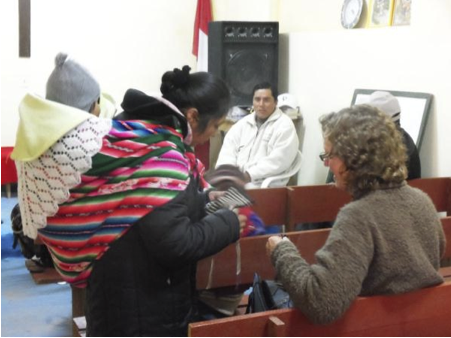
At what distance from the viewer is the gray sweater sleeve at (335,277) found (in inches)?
54.9

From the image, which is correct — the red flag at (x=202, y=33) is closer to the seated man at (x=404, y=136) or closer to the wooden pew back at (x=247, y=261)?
the seated man at (x=404, y=136)

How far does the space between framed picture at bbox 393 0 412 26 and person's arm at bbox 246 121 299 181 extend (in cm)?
109

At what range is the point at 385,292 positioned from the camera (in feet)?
4.95

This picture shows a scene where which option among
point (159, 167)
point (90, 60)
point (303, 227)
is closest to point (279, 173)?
point (303, 227)

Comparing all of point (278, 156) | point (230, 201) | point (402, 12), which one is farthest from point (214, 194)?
point (402, 12)

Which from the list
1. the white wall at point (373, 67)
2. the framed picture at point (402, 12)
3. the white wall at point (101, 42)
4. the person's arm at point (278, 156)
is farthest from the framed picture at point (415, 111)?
the white wall at point (101, 42)

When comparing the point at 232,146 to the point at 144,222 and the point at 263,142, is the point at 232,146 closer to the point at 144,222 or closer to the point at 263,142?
the point at 263,142

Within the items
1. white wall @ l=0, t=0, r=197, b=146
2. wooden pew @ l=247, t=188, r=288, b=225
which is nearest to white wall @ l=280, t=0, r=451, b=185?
wooden pew @ l=247, t=188, r=288, b=225

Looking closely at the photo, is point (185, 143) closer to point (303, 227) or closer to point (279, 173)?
point (303, 227)

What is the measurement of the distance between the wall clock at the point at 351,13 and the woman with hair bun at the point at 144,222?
10.7 feet

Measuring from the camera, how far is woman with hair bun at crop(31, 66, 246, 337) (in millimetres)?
1409

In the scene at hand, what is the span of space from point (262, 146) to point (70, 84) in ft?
10.0

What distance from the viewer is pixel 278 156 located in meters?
4.52

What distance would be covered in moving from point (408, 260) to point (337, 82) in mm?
3496
